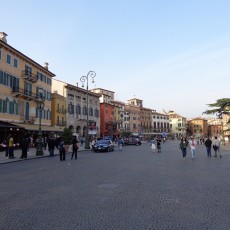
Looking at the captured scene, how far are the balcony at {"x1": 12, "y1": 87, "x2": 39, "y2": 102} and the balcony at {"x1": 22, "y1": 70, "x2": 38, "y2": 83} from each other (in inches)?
71.1

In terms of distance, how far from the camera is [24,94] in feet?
130

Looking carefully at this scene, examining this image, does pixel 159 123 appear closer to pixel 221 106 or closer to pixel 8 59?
pixel 221 106

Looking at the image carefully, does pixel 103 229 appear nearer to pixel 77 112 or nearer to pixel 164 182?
pixel 164 182

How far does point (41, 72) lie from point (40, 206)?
139 feet

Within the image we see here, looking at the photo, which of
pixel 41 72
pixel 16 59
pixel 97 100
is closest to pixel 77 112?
pixel 97 100

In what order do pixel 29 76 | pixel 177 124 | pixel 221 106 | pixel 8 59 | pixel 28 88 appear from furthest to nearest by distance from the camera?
pixel 177 124
pixel 221 106
pixel 28 88
pixel 29 76
pixel 8 59

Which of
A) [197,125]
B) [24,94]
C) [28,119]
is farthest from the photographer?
[197,125]

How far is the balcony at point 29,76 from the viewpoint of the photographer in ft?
132

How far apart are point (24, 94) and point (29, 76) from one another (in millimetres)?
2838

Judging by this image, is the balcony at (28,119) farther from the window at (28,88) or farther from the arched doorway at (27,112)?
the window at (28,88)

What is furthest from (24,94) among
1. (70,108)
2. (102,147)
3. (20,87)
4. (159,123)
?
(159,123)

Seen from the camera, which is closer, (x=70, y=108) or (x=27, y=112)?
(x=27, y=112)

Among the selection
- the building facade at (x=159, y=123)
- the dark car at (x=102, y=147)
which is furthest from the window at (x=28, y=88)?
the building facade at (x=159, y=123)

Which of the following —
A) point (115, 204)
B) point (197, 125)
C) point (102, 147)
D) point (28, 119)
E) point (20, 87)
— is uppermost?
point (197, 125)
